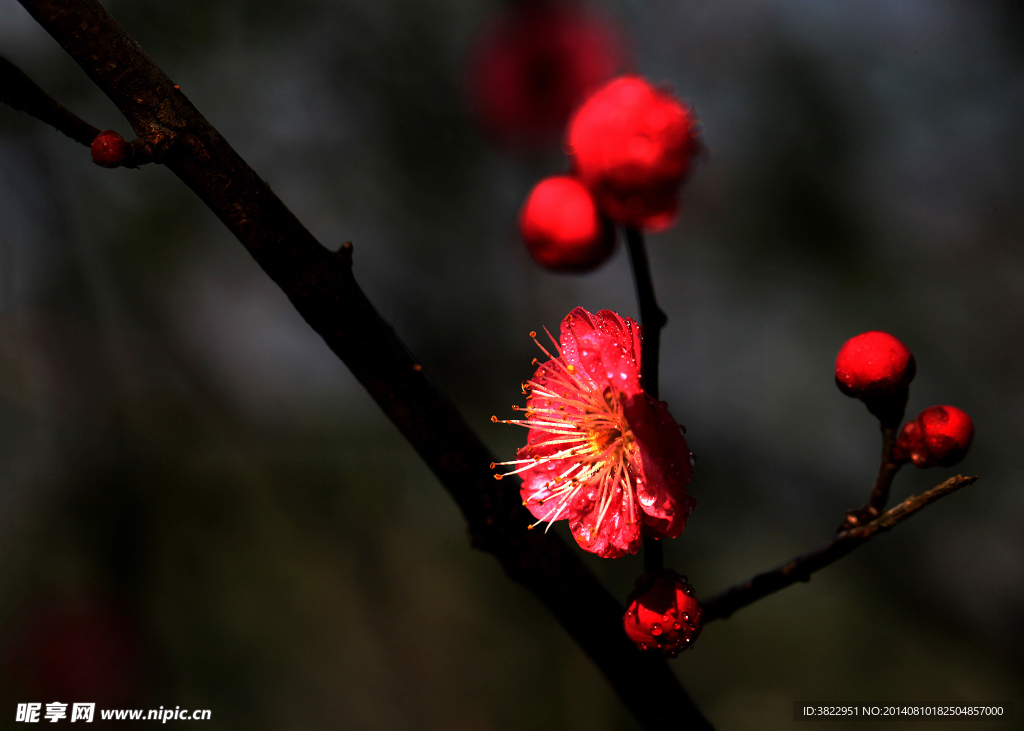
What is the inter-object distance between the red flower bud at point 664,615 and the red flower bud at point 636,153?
31 centimetres

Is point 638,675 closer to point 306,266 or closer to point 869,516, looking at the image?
point 869,516

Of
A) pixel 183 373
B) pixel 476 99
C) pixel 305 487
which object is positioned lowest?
pixel 305 487

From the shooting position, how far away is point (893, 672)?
1.34 m

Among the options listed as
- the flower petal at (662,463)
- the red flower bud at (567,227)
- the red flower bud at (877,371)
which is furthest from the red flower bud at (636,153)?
the red flower bud at (877,371)

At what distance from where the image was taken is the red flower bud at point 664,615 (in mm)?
436

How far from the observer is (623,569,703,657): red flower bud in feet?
1.43

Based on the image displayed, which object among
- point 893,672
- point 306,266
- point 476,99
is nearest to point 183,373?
point 476,99

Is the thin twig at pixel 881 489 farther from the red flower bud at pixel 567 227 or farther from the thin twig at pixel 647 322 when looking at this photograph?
the red flower bud at pixel 567 227

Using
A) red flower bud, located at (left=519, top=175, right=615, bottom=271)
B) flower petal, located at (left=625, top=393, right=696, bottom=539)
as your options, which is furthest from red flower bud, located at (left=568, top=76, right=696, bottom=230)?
flower petal, located at (left=625, top=393, right=696, bottom=539)

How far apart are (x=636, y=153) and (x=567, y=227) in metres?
0.04

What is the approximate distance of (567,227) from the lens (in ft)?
0.89

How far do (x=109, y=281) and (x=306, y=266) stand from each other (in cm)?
116

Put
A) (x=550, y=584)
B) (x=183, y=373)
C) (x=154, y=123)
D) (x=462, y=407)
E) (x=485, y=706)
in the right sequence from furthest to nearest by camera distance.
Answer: (x=462, y=407), (x=485, y=706), (x=183, y=373), (x=550, y=584), (x=154, y=123)

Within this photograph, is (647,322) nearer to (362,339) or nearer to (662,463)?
(662,463)
